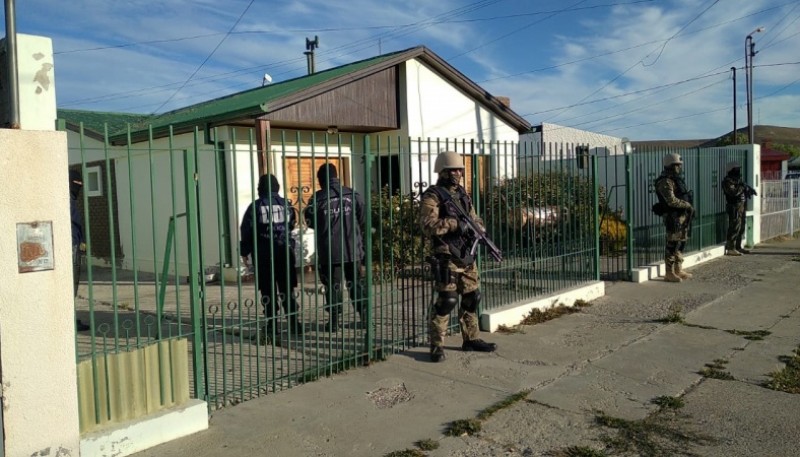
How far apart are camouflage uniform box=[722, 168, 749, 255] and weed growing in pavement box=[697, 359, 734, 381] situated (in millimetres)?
7147

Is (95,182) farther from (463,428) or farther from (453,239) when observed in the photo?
(463,428)

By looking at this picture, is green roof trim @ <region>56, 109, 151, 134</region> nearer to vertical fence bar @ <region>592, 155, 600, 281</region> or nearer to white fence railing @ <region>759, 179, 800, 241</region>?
vertical fence bar @ <region>592, 155, 600, 281</region>

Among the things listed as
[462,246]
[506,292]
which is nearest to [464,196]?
[462,246]

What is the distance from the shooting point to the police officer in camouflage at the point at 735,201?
11.6 meters

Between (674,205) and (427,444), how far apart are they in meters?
6.63

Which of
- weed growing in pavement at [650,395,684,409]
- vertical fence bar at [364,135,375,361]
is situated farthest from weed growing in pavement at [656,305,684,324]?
vertical fence bar at [364,135,375,361]

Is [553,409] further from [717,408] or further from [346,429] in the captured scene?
[346,429]

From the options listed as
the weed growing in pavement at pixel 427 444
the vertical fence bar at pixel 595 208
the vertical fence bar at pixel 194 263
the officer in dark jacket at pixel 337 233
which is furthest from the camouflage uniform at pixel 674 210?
the vertical fence bar at pixel 194 263

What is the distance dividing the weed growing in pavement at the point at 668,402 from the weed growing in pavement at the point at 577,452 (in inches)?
39.7

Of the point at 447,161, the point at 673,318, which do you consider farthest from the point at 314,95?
the point at 673,318

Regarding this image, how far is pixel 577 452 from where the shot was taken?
3.75m

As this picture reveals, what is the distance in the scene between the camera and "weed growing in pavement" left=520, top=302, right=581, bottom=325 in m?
7.00

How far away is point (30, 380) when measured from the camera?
3299 mm

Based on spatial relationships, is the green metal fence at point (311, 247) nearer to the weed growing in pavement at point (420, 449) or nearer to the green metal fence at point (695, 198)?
the green metal fence at point (695, 198)
